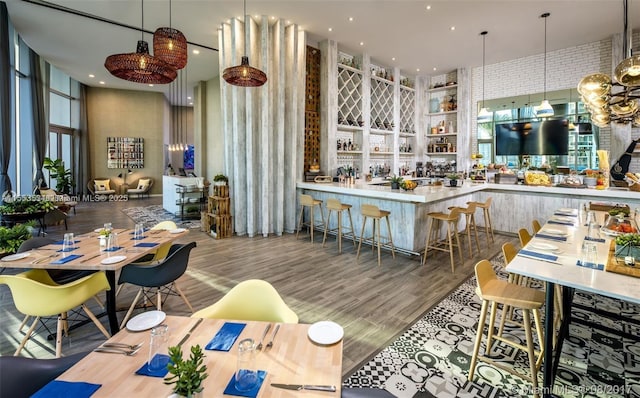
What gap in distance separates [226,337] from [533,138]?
30.7 feet

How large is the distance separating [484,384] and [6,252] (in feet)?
14.4

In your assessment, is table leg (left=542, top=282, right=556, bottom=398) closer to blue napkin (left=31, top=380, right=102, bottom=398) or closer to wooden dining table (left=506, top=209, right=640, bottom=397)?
wooden dining table (left=506, top=209, right=640, bottom=397)

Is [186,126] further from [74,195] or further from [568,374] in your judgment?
[568,374]

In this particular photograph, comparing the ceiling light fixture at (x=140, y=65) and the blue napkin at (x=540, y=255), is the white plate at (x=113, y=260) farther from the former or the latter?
the blue napkin at (x=540, y=255)

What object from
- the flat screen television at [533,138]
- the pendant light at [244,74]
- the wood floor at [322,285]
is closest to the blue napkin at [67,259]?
the wood floor at [322,285]

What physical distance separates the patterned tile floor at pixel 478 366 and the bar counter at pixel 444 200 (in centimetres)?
217

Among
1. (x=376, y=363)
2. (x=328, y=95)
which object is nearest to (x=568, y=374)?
(x=376, y=363)

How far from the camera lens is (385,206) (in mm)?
5473

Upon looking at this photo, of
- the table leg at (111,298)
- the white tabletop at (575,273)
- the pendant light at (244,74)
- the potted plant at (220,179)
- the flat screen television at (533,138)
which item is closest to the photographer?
the white tabletop at (575,273)

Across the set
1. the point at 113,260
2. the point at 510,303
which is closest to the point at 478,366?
the point at 510,303

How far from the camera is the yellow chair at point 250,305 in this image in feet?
6.07

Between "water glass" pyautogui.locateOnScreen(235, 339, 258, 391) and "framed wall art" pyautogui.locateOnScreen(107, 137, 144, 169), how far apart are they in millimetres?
14252

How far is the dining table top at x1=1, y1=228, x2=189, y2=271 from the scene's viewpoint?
2.36m

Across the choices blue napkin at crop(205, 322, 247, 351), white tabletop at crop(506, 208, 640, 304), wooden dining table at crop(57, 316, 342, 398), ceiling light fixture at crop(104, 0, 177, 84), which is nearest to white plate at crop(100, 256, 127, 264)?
wooden dining table at crop(57, 316, 342, 398)
